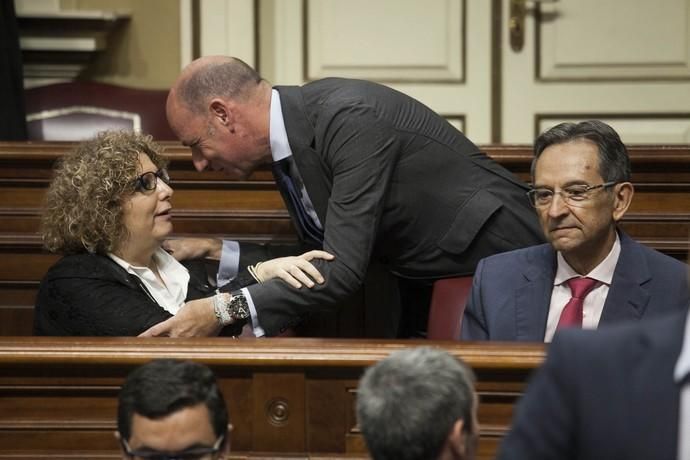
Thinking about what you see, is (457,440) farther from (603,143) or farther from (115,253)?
(115,253)

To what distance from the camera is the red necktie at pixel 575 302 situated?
280 centimetres

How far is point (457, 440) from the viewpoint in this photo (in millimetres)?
1695

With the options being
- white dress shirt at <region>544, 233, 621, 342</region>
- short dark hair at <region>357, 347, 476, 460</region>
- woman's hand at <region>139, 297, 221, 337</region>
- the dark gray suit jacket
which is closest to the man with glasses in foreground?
short dark hair at <region>357, 347, 476, 460</region>

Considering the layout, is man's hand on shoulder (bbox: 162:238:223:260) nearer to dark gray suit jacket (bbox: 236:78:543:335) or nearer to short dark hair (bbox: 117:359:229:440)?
dark gray suit jacket (bbox: 236:78:543:335)

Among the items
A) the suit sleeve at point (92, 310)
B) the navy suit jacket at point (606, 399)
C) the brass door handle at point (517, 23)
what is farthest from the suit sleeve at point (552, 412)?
the brass door handle at point (517, 23)

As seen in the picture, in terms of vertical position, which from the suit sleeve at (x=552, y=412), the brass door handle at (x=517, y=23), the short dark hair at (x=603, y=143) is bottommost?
the suit sleeve at (x=552, y=412)

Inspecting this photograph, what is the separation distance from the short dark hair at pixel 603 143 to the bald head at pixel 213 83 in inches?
28.4

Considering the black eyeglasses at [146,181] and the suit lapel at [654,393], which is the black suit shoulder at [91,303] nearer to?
the black eyeglasses at [146,181]

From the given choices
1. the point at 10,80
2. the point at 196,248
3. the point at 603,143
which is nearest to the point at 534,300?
the point at 603,143

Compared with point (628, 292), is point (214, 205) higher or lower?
higher

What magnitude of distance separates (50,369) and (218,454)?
2.19 ft

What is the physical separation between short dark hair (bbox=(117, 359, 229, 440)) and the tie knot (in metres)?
1.10

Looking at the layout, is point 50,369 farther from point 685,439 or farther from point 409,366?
point 685,439

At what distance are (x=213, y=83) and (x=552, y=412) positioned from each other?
1.82m
